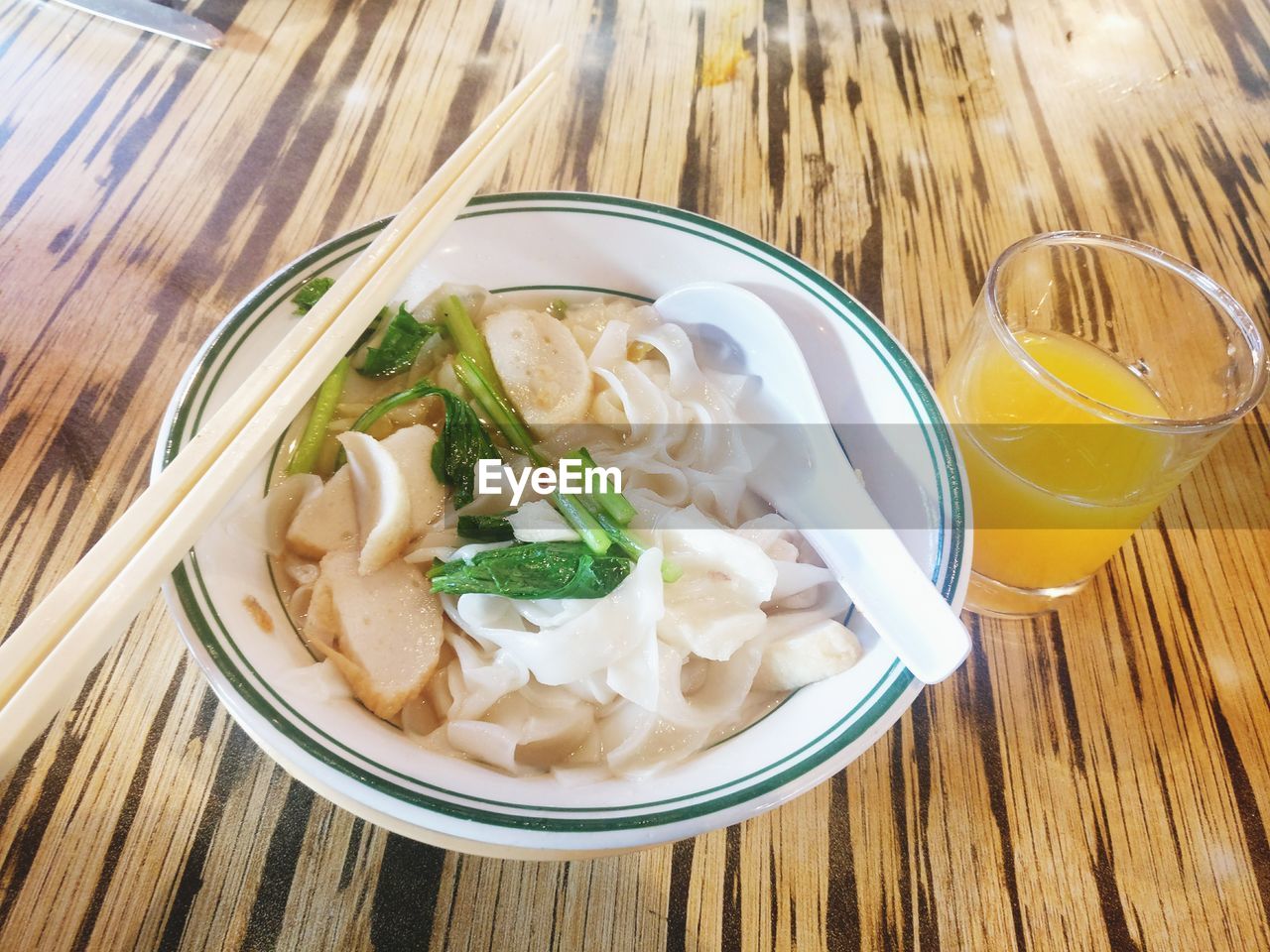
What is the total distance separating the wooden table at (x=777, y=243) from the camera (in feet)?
3.12

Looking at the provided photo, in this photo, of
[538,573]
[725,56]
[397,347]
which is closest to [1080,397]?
[538,573]

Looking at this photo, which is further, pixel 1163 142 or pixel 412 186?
pixel 1163 142

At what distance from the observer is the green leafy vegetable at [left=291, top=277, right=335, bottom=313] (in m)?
1.14

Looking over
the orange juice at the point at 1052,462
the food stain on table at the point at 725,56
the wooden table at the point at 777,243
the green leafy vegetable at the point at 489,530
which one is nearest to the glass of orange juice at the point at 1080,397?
the orange juice at the point at 1052,462

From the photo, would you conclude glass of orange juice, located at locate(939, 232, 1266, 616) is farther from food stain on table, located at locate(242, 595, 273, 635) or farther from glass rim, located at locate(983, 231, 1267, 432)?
food stain on table, located at locate(242, 595, 273, 635)

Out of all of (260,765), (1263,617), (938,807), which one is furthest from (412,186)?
(1263,617)

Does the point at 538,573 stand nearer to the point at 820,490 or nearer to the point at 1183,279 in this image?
the point at 820,490

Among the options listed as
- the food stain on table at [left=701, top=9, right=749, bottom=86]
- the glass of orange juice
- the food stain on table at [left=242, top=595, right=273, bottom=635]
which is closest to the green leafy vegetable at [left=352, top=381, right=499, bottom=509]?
the food stain on table at [left=242, top=595, right=273, bottom=635]

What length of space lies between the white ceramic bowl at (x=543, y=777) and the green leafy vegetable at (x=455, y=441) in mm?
180

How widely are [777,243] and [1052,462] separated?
2.72 feet

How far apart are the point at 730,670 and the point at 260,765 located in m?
0.61

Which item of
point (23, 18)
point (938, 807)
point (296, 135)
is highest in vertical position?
point (23, 18)

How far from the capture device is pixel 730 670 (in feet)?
3.31

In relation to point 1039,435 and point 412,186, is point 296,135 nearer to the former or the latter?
point 412,186
